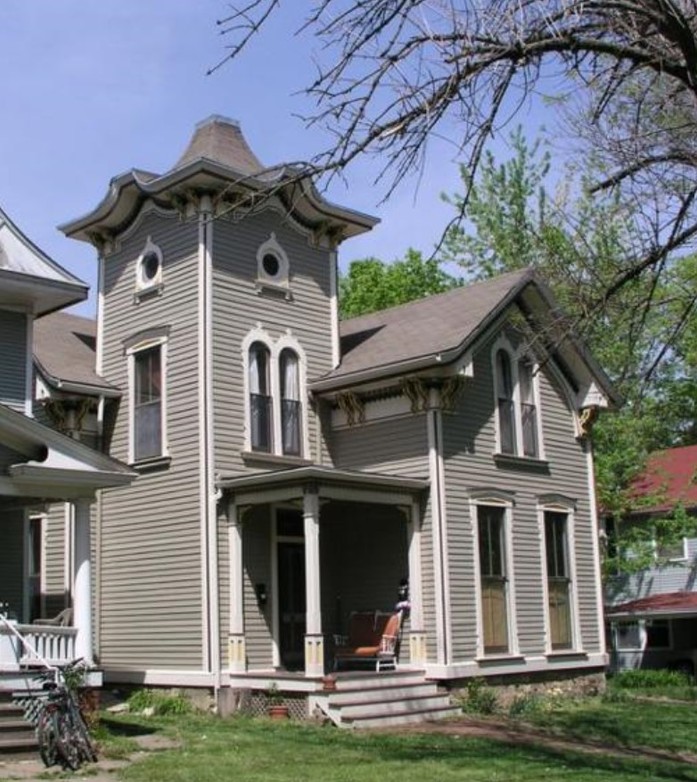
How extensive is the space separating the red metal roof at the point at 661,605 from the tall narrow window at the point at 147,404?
690 inches

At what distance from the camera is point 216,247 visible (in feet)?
63.1

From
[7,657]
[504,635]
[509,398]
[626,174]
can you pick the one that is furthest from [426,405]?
[626,174]

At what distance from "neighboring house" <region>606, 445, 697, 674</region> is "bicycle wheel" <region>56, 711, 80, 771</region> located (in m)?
22.8

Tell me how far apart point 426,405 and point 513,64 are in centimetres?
1225

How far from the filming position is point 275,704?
55.6 feet

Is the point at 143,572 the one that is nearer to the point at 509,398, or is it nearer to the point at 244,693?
the point at 244,693

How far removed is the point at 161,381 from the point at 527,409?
6.62 m

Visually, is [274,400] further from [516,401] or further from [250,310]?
[516,401]

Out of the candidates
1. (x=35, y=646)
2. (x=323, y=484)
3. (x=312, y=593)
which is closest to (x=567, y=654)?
(x=312, y=593)

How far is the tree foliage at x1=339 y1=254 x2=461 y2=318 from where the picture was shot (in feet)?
141

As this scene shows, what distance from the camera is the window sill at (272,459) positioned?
18969 millimetres

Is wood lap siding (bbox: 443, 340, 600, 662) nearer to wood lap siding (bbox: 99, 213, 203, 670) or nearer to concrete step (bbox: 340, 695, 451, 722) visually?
concrete step (bbox: 340, 695, 451, 722)

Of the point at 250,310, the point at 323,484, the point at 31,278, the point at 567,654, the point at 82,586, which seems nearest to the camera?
the point at 82,586

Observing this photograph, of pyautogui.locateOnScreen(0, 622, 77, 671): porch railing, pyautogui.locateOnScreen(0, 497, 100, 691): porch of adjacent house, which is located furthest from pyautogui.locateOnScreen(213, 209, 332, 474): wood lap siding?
pyautogui.locateOnScreen(0, 622, 77, 671): porch railing
